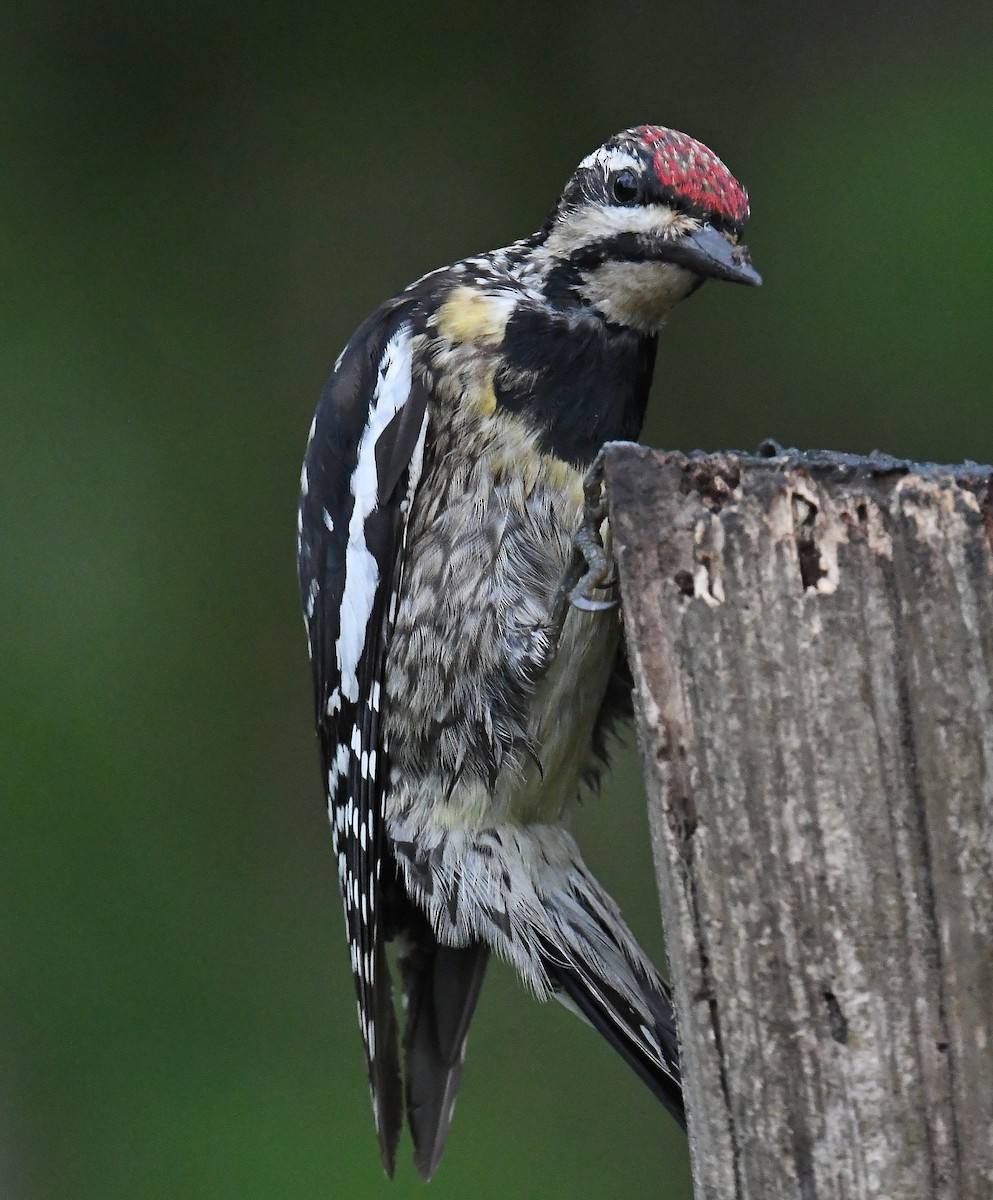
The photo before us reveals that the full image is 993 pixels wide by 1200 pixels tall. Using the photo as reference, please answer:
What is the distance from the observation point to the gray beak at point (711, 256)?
146 centimetres

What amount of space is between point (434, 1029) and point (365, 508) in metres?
0.65

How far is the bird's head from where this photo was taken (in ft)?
4.92

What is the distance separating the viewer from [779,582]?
0.86 meters

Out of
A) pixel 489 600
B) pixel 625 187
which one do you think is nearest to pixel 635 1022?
pixel 489 600

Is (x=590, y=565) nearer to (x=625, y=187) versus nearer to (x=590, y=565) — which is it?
(x=590, y=565)

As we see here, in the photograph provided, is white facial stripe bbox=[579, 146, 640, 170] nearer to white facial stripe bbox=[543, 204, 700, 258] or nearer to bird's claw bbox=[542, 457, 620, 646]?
white facial stripe bbox=[543, 204, 700, 258]

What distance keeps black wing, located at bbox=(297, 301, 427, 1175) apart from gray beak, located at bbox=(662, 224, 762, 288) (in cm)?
32

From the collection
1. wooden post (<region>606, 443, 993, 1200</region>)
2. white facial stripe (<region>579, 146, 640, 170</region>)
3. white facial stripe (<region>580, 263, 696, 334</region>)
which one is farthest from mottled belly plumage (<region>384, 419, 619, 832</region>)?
wooden post (<region>606, 443, 993, 1200</region>)

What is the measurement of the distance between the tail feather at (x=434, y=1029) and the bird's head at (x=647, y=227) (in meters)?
0.80

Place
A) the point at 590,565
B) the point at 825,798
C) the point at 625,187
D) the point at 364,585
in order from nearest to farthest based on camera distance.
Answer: the point at 825,798
the point at 590,565
the point at 625,187
the point at 364,585

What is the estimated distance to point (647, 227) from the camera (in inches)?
60.7

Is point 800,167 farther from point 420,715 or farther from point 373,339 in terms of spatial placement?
point 420,715

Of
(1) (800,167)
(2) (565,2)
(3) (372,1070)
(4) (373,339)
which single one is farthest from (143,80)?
(3) (372,1070)

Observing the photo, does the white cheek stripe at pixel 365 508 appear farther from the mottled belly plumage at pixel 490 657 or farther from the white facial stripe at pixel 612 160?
the white facial stripe at pixel 612 160
